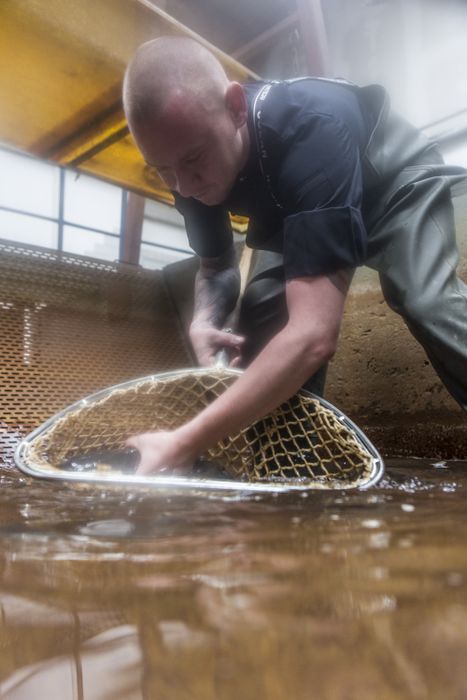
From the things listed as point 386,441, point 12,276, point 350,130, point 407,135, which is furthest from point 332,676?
point 12,276

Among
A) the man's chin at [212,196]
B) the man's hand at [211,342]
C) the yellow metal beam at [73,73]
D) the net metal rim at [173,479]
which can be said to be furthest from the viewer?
the yellow metal beam at [73,73]

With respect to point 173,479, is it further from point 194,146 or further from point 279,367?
point 194,146

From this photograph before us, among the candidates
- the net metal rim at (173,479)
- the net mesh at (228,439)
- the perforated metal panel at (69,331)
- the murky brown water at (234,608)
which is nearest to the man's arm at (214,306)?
the net mesh at (228,439)

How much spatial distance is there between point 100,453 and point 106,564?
1.06 metres

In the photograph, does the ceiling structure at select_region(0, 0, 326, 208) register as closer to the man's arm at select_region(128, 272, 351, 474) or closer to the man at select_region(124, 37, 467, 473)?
the man at select_region(124, 37, 467, 473)

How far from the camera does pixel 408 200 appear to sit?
4.19 ft

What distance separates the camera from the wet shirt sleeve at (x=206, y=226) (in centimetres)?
154

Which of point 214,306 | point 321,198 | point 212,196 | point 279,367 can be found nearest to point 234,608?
point 279,367

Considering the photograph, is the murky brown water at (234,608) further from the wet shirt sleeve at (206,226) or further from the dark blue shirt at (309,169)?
the wet shirt sleeve at (206,226)

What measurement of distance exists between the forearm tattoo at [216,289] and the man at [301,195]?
0.12m

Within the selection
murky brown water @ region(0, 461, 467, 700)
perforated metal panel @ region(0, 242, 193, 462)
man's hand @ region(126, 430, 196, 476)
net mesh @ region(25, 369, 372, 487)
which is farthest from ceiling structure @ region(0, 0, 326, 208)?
murky brown water @ region(0, 461, 467, 700)

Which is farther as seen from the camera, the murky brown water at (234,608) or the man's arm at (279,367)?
the man's arm at (279,367)

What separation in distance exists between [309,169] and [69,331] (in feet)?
4.93

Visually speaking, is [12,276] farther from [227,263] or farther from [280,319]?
[280,319]
